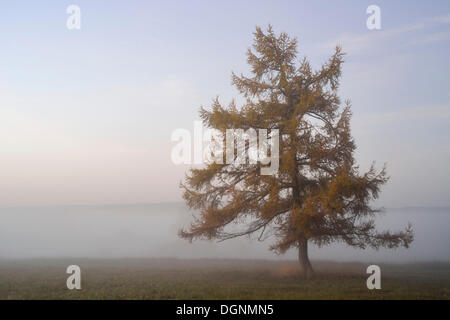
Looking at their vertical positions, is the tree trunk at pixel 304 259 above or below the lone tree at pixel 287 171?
below

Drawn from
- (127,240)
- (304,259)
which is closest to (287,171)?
(304,259)

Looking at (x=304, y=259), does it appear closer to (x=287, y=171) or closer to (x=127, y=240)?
(x=287, y=171)

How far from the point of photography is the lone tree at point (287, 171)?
48.9 feet

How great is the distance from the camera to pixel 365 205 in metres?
15.3

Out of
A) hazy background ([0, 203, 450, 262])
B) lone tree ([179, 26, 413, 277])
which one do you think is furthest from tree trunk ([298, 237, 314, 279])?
→ hazy background ([0, 203, 450, 262])

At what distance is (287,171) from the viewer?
49.6 feet

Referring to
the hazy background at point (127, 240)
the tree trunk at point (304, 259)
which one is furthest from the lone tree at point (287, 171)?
the hazy background at point (127, 240)

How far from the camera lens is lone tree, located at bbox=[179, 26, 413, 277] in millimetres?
14891

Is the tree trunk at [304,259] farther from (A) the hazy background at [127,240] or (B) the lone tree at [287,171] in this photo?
(A) the hazy background at [127,240]

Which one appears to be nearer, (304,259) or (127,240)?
(304,259)
